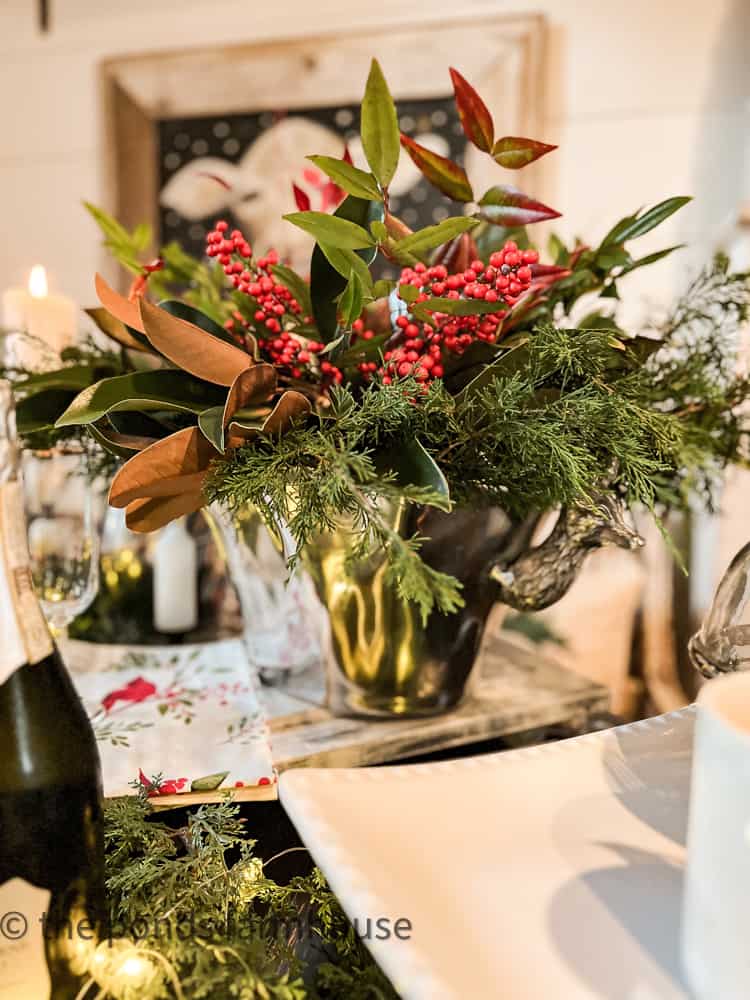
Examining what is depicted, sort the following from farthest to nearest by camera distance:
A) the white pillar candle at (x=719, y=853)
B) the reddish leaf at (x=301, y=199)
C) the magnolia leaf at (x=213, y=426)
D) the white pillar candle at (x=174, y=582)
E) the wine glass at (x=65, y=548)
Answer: the white pillar candle at (x=174, y=582) < the wine glass at (x=65, y=548) < the reddish leaf at (x=301, y=199) < the magnolia leaf at (x=213, y=426) < the white pillar candle at (x=719, y=853)

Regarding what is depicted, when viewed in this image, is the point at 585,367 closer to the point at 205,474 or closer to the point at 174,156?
the point at 205,474

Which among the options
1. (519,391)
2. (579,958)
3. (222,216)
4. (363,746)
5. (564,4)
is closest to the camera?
(579,958)

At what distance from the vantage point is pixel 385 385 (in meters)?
0.33

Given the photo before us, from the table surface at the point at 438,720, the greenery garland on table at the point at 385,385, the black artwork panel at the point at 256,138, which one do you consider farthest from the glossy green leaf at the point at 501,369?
the black artwork panel at the point at 256,138

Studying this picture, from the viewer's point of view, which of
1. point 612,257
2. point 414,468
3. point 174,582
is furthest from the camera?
point 174,582

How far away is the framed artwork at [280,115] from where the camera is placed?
4.44ft

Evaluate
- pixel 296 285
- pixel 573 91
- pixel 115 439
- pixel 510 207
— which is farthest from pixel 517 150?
pixel 573 91

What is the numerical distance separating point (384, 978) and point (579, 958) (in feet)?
0.23

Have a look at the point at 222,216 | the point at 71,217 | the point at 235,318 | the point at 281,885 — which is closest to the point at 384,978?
the point at 281,885

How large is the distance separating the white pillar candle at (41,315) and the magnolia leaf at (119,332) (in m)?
0.12

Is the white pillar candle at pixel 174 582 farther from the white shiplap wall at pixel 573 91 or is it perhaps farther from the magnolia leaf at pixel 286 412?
the white shiplap wall at pixel 573 91

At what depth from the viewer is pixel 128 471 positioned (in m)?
0.32

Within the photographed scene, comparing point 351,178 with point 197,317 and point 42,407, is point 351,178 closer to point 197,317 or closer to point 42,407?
point 197,317

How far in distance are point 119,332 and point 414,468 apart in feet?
0.78
